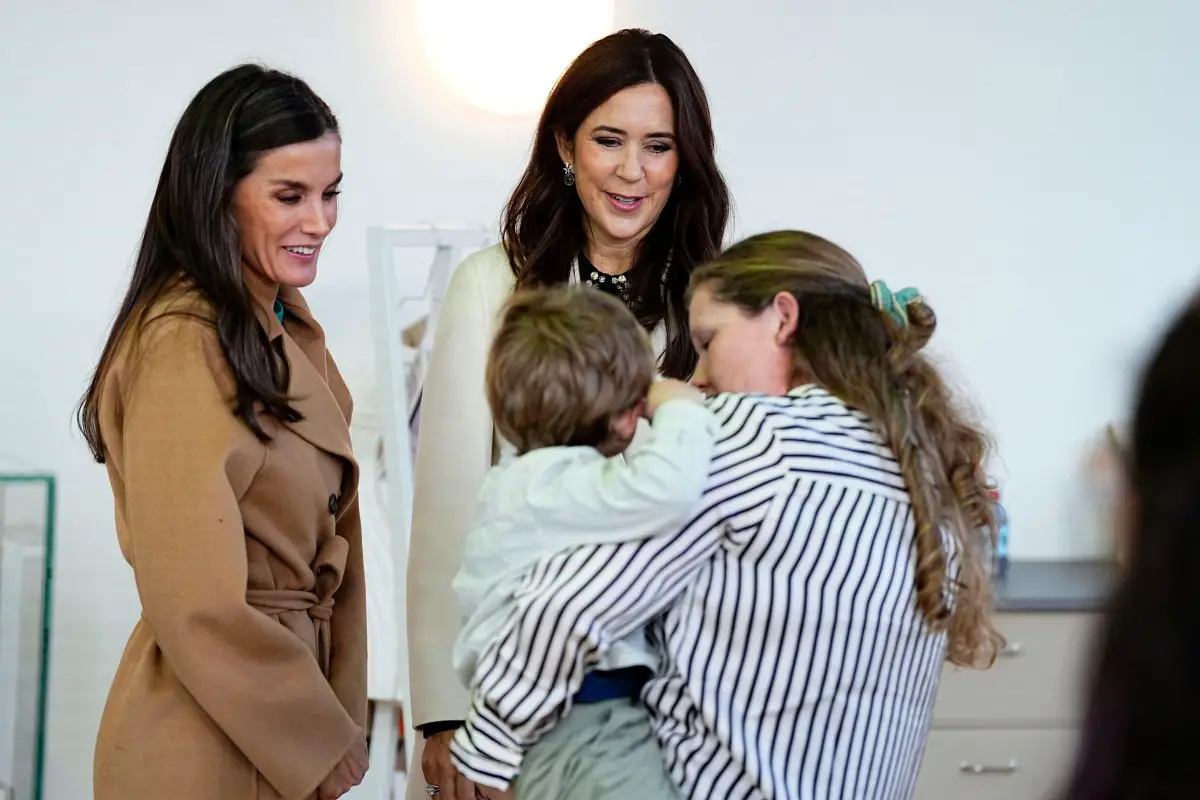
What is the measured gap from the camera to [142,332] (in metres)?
1.65

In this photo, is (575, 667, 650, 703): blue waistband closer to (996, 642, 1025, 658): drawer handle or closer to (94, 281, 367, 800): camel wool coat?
(94, 281, 367, 800): camel wool coat

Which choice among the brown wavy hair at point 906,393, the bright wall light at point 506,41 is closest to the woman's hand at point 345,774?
the brown wavy hair at point 906,393

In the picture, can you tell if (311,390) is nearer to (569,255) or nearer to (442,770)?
(569,255)

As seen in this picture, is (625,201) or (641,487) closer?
(641,487)

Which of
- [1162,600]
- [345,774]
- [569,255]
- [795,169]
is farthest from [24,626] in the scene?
[1162,600]

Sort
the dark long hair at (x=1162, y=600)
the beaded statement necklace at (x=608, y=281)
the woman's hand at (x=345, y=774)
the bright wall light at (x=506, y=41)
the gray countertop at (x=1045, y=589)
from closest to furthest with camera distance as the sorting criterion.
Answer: the dark long hair at (x=1162, y=600)
the woman's hand at (x=345, y=774)
the beaded statement necklace at (x=608, y=281)
the gray countertop at (x=1045, y=589)
the bright wall light at (x=506, y=41)

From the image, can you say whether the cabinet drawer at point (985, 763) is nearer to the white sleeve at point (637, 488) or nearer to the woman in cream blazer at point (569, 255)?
the woman in cream blazer at point (569, 255)

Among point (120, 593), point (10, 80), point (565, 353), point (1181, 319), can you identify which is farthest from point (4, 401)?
point (1181, 319)

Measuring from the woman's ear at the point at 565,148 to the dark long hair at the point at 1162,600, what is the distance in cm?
130

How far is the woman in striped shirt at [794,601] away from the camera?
4.08 ft

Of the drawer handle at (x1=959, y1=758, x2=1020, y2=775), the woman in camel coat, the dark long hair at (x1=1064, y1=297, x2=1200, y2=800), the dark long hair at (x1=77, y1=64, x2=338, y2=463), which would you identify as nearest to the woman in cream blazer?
the woman in camel coat

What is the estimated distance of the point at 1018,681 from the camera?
122 inches

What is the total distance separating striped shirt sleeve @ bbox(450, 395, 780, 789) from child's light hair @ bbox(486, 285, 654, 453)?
0.11 metres

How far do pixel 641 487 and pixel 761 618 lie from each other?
17 cm
